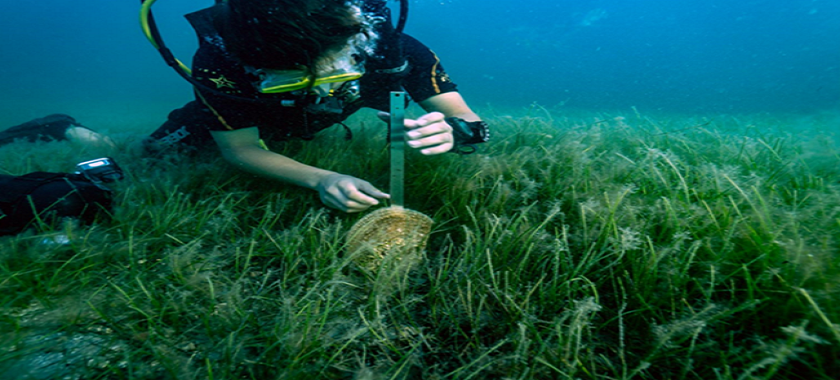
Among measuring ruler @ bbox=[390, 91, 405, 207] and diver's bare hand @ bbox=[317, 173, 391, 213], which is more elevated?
measuring ruler @ bbox=[390, 91, 405, 207]

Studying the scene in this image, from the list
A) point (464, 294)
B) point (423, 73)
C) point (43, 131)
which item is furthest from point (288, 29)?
point (43, 131)

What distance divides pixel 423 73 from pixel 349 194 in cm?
181

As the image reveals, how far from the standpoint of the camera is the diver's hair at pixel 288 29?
1721mm

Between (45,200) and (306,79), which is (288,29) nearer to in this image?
(306,79)

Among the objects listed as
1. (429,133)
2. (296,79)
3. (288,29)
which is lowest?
(429,133)

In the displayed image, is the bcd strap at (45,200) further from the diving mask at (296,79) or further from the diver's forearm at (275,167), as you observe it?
the diving mask at (296,79)

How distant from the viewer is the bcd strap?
1981 mm

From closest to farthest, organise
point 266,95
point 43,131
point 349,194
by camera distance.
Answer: point 349,194
point 266,95
point 43,131

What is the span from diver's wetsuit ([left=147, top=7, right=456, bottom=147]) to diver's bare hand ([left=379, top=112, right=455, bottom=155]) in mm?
725

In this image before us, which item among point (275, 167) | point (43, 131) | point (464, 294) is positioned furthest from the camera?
point (43, 131)

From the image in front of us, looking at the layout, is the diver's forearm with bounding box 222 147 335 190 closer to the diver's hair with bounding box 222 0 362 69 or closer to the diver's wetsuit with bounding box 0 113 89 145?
the diver's hair with bounding box 222 0 362 69

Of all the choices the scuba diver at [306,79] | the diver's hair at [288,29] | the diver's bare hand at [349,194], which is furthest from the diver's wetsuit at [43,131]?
the diver's bare hand at [349,194]

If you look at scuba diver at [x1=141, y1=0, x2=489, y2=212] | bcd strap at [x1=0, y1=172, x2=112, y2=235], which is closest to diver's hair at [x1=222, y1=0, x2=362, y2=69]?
scuba diver at [x1=141, y1=0, x2=489, y2=212]

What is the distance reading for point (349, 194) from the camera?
6.23ft
